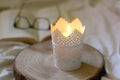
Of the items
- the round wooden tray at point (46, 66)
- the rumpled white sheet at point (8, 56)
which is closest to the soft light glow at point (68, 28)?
the round wooden tray at point (46, 66)

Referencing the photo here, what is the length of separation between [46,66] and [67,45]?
115 mm

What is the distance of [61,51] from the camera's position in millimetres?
863

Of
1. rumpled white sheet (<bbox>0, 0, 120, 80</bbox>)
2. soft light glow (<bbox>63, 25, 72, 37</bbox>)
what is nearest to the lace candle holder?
soft light glow (<bbox>63, 25, 72, 37</bbox>)

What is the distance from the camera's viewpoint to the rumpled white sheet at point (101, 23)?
978 mm

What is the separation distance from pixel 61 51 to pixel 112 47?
290mm

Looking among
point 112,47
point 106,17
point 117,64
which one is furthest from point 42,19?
point 117,64

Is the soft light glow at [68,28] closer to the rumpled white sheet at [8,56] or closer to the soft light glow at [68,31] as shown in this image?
the soft light glow at [68,31]

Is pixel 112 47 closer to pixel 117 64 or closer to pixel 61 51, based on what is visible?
pixel 117 64

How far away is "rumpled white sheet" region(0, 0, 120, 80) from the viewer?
98cm

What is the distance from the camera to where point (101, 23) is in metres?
1.29

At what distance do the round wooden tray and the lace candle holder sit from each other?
3 cm

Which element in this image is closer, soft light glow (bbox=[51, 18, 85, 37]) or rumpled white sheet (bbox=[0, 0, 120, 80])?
soft light glow (bbox=[51, 18, 85, 37])

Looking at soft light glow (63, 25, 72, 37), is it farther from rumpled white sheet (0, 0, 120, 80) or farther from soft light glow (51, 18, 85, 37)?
rumpled white sheet (0, 0, 120, 80)

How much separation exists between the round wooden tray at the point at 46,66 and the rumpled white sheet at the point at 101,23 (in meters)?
0.05
